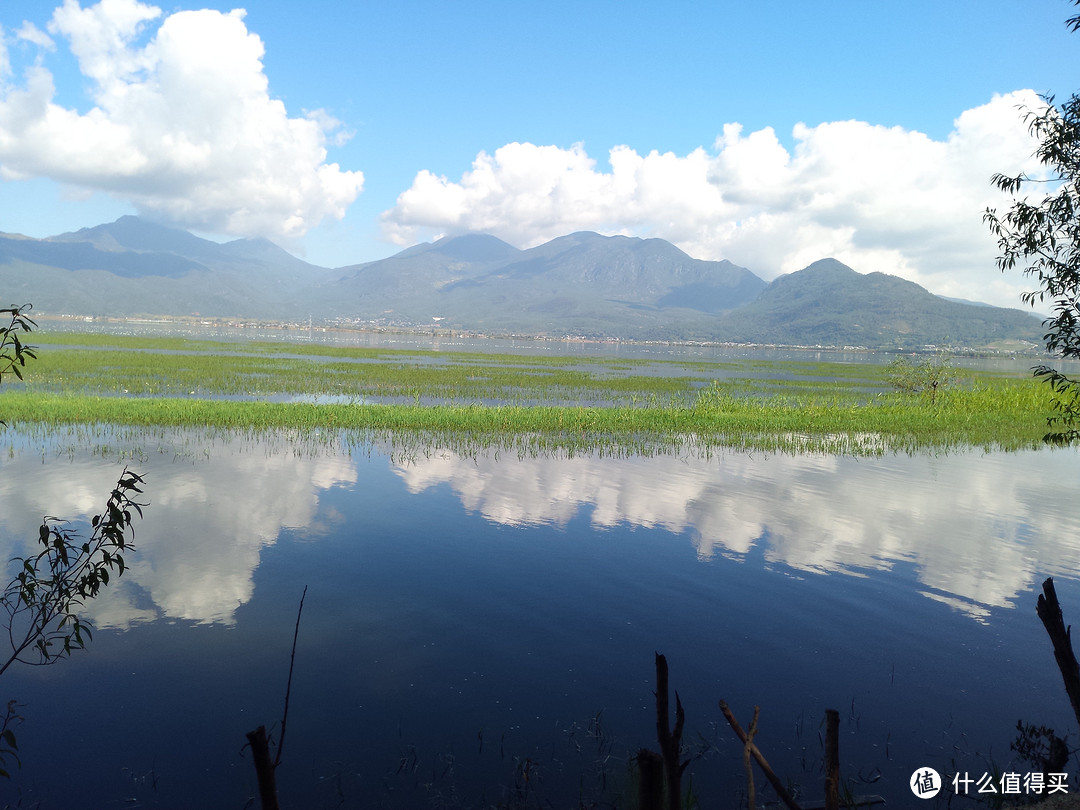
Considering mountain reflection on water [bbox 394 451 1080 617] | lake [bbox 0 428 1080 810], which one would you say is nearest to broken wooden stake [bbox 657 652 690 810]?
lake [bbox 0 428 1080 810]

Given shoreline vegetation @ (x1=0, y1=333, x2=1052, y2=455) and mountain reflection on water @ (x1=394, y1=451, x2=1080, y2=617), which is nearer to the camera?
mountain reflection on water @ (x1=394, y1=451, x2=1080, y2=617)

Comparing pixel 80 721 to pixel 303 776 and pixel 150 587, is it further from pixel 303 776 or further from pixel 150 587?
pixel 150 587

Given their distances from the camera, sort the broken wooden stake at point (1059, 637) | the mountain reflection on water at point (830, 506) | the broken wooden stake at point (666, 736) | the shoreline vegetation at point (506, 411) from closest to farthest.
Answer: the broken wooden stake at point (666, 736), the broken wooden stake at point (1059, 637), the mountain reflection on water at point (830, 506), the shoreline vegetation at point (506, 411)

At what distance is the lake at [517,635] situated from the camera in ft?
24.0

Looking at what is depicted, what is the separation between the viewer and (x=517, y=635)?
10586 mm

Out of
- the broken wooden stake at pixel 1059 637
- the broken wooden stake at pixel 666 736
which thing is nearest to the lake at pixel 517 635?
the broken wooden stake at pixel 1059 637

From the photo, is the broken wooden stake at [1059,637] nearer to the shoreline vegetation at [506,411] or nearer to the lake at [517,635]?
the lake at [517,635]

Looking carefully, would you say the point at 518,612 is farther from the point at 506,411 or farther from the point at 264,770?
the point at 506,411

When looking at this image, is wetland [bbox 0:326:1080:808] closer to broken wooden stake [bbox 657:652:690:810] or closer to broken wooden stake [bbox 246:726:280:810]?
broken wooden stake [bbox 657:652:690:810]

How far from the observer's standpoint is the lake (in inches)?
289

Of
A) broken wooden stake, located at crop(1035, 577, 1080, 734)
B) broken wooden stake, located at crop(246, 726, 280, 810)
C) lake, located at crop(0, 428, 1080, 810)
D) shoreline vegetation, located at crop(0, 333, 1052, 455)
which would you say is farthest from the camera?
shoreline vegetation, located at crop(0, 333, 1052, 455)

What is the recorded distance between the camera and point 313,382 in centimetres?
4909

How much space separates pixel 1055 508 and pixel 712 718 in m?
17.7

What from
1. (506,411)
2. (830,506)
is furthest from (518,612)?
(506,411)
